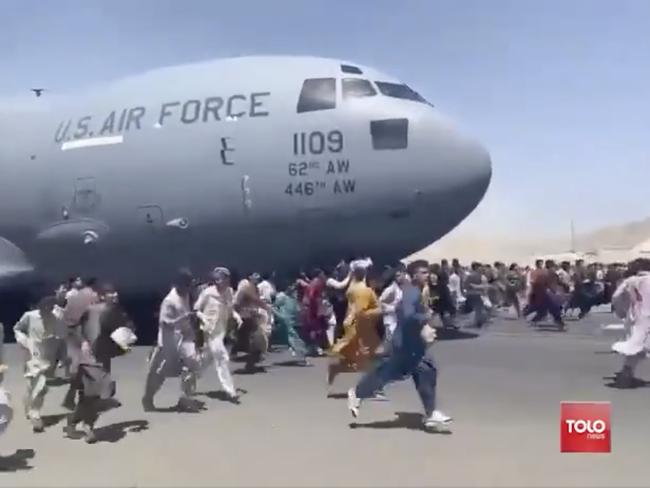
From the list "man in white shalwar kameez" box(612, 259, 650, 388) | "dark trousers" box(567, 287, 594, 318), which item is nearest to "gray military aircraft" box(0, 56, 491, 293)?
"man in white shalwar kameez" box(612, 259, 650, 388)

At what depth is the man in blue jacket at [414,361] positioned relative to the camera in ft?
31.4

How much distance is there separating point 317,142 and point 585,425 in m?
10.3

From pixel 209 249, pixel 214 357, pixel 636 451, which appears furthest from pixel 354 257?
pixel 636 451

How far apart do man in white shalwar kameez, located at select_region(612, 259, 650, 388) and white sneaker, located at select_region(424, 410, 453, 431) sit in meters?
4.16

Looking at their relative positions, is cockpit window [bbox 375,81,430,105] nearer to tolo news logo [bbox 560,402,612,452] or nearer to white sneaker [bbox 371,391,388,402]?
white sneaker [bbox 371,391,388,402]

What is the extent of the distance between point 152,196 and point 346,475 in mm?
10684

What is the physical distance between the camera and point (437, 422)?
9477 mm

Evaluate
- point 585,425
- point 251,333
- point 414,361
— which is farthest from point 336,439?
point 251,333

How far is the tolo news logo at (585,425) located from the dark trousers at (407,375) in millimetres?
2728

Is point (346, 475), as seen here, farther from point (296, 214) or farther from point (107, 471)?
point (296, 214)

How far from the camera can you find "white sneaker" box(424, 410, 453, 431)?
9453mm

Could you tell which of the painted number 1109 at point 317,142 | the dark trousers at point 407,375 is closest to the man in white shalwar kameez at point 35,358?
the dark trousers at point 407,375

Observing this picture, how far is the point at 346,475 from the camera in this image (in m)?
7.59

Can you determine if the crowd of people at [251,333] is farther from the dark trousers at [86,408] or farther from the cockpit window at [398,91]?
the cockpit window at [398,91]
